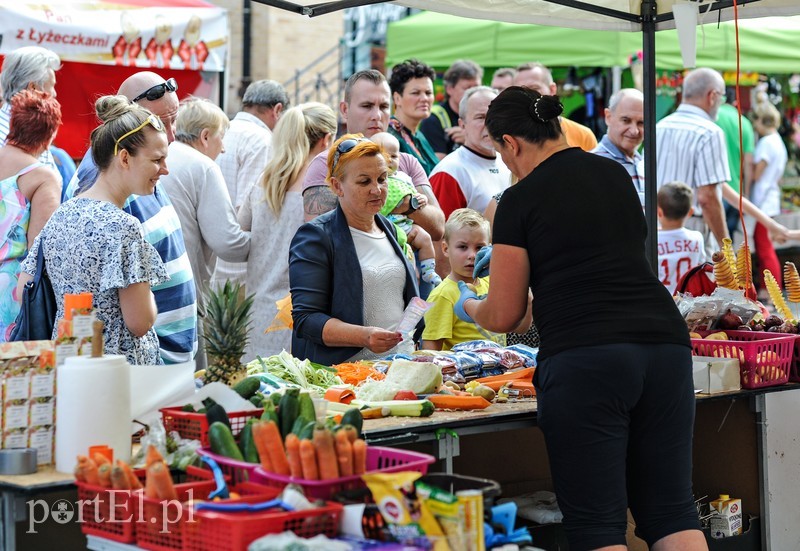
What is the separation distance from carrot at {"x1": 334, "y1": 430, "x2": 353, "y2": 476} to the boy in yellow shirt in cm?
210

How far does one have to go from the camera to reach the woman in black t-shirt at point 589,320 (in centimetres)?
344

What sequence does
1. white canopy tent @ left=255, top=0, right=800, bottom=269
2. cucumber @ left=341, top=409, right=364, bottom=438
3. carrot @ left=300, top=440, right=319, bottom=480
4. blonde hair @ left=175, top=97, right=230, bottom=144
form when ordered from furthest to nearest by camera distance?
blonde hair @ left=175, top=97, right=230, bottom=144 → white canopy tent @ left=255, top=0, right=800, bottom=269 → cucumber @ left=341, top=409, right=364, bottom=438 → carrot @ left=300, top=440, right=319, bottom=480

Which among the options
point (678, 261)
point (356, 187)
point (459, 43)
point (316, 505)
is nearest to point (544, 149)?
point (356, 187)

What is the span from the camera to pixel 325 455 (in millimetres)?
2617

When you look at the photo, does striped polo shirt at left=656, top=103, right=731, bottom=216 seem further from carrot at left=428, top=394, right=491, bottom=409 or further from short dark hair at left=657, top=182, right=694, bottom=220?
carrot at left=428, top=394, right=491, bottom=409

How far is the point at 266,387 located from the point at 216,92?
524 centimetres

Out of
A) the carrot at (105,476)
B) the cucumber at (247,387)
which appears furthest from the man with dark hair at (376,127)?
the carrot at (105,476)

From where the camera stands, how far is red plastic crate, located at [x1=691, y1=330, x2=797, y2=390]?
14.4ft

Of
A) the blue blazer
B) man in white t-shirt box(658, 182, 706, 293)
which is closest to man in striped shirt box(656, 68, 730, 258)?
man in white t-shirt box(658, 182, 706, 293)

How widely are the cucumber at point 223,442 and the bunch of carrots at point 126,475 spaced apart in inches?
5.9

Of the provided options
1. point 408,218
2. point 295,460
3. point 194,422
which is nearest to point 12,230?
point 408,218

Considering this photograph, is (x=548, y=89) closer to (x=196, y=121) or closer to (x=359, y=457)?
(x=196, y=121)

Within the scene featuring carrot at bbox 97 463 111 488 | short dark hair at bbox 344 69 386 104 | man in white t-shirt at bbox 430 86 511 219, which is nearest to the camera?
carrot at bbox 97 463 111 488

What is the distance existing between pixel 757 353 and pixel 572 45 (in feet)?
21.3
